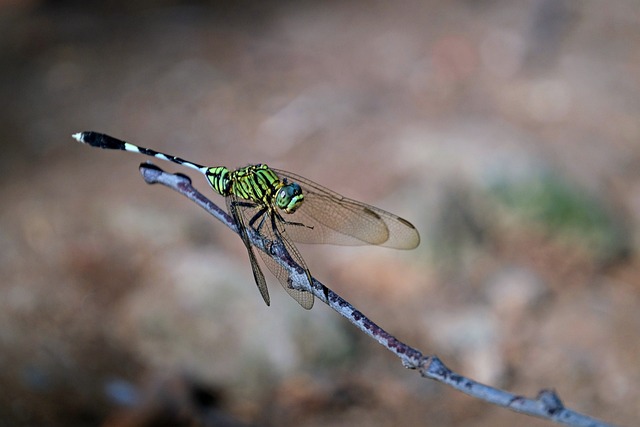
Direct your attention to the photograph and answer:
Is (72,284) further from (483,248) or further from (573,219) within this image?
(573,219)

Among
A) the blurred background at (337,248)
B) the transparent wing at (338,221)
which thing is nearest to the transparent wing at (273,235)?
the transparent wing at (338,221)

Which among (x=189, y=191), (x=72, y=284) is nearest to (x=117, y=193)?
(x=72, y=284)

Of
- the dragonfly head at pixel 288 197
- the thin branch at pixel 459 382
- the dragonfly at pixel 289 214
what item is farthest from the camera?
the dragonfly head at pixel 288 197

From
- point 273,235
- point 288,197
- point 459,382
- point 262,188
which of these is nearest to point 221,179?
point 262,188

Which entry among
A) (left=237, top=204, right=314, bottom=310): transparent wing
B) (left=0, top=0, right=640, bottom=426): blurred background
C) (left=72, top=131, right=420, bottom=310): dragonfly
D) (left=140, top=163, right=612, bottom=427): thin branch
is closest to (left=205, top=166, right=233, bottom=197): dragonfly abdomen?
(left=72, top=131, right=420, bottom=310): dragonfly

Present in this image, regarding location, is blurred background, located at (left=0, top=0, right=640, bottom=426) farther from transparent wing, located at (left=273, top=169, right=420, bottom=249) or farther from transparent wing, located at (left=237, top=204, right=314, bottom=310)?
transparent wing, located at (left=237, top=204, right=314, bottom=310)

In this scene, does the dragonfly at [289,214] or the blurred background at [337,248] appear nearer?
the dragonfly at [289,214]

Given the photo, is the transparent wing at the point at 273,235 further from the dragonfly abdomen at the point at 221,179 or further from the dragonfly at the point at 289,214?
the dragonfly abdomen at the point at 221,179
